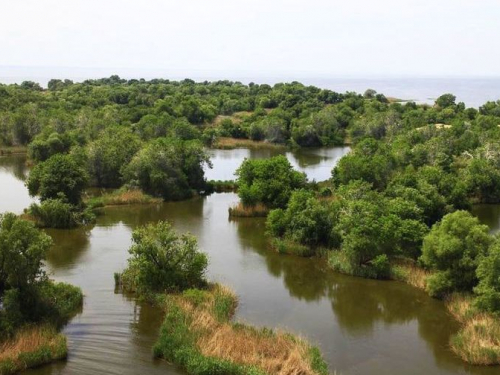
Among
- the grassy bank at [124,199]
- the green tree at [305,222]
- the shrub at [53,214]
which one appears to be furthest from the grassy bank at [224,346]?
the grassy bank at [124,199]

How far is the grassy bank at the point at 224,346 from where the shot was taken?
21.9 meters

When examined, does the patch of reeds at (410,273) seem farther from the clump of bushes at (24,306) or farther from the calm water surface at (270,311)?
the clump of bushes at (24,306)

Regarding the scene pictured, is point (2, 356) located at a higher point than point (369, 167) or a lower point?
lower

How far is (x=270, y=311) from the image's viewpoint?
2922 centimetres

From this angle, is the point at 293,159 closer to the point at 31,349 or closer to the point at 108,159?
the point at 108,159

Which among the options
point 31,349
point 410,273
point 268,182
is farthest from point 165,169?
point 31,349

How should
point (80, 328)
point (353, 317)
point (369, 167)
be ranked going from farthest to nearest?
point (369, 167) → point (353, 317) → point (80, 328)

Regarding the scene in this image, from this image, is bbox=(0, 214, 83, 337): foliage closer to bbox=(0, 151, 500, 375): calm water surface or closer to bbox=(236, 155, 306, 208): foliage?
bbox=(0, 151, 500, 375): calm water surface

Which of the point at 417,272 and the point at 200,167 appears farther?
the point at 200,167

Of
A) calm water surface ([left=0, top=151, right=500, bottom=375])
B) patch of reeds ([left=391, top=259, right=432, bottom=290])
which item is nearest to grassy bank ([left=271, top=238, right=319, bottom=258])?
calm water surface ([left=0, top=151, right=500, bottom=375])

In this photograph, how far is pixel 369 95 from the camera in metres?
130

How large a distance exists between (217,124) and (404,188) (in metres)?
63.4

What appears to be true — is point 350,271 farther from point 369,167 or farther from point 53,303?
point 369,167

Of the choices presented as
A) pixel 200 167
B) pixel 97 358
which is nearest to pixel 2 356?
pixel 97 358
